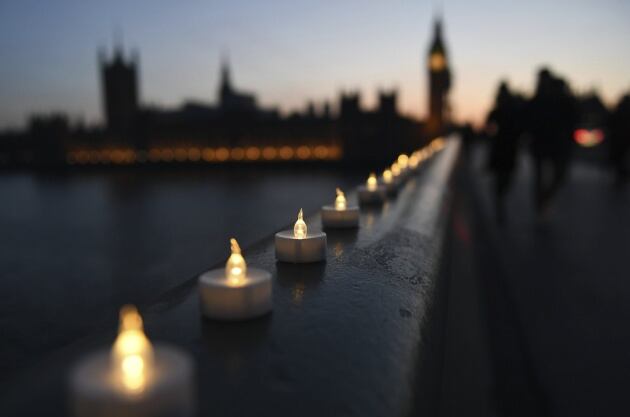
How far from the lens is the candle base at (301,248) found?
1524 millimetres

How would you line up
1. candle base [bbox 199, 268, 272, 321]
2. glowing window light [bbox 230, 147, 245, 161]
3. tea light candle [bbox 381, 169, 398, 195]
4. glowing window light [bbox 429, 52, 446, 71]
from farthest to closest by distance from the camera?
1. glowing window light [bbox 230, 147, 245, 161]
2. glowing window light [bbox 429, 52, 446, 71]
3. tea light candle [bbox 381, 169, 398, 195]
4. candle base [bbox 199, 268, 272, 321]

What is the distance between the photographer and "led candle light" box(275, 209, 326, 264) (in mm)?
1524

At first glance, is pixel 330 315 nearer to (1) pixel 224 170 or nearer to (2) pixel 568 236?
(2) pixel 568 236

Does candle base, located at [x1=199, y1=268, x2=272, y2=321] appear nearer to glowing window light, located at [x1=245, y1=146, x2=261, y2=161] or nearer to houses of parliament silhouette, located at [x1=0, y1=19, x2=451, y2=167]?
houses of parliament silhouette, located at [x1=0, y1=19, x2=451, y2=167]

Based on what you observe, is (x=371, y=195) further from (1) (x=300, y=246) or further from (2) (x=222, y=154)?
(2) (x=222, y=154)

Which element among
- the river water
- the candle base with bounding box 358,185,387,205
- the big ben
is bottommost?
the river water

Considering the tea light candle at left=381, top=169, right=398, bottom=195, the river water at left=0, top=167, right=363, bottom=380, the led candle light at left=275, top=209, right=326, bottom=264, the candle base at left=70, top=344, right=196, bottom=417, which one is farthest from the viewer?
the river water at left=0, top=167, right=363, bottom=380

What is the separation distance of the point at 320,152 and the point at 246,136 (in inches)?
399

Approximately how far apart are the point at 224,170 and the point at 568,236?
187 ft

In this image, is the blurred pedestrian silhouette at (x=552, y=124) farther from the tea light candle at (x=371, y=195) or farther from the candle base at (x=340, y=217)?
the candle base at (x=340, y=217)

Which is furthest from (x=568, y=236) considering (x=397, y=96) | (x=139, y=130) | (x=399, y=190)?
(x=139, y=130)

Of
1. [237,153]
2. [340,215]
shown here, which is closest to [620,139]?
[340,215]

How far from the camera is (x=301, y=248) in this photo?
60.1 inches

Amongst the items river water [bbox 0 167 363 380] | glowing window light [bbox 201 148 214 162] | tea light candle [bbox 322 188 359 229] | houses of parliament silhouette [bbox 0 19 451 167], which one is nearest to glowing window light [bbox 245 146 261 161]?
houses of parliament silhouette [bbox 0 19 451 167]
